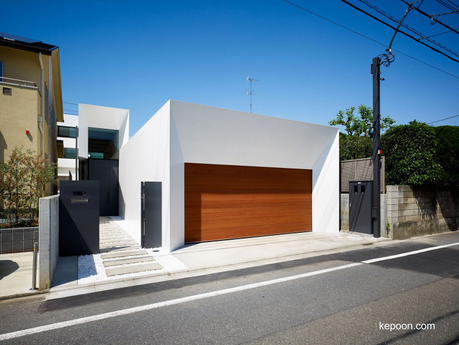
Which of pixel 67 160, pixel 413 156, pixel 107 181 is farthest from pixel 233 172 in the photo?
pixel 67 160

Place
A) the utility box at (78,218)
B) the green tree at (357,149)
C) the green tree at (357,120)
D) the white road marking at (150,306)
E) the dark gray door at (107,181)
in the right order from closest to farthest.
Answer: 1. the white road marking at (150,306)
2. the utility box at (78,218)
3. the dark gray door at (107,181)
4. the green tree at (357,149)
5. the green tree at (357,120)

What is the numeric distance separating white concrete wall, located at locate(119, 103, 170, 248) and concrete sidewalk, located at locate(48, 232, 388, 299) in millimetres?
1381

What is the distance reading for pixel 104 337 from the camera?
10.7 ft

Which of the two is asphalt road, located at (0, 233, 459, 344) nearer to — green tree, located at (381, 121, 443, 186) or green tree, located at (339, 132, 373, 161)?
green tree, located at (381, 121, 443, 186)

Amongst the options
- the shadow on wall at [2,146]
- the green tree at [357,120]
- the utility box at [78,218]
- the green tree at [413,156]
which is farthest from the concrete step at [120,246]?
the green tree at [357,120]

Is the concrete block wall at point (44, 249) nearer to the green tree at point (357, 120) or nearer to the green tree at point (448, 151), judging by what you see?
the green tree at point (448, 151)

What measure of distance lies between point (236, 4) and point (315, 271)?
7.20 meters

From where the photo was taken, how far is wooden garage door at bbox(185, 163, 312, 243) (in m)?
8.50

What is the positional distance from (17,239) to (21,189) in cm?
136

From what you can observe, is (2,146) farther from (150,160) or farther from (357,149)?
(357,149)

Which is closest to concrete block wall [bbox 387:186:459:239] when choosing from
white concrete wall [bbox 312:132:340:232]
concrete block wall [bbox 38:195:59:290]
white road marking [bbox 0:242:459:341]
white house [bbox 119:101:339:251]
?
white concrete wall [bbox 312:132:340:232]

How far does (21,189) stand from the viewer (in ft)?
24.7

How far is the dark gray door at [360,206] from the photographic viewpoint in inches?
391

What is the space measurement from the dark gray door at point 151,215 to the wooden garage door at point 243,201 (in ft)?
2.67
